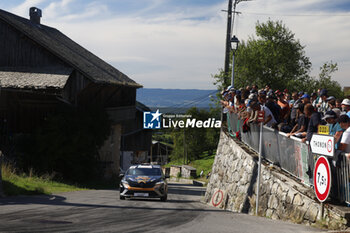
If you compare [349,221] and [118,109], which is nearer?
[349,221]

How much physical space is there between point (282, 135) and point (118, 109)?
2375 centimetres

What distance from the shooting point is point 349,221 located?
8.79 metres

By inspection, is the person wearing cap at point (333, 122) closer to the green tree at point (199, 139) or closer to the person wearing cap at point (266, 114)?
the person wearing cap at point (266, 114)

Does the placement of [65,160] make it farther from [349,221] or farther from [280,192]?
[349,221]

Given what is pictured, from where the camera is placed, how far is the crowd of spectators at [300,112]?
31.5 ft

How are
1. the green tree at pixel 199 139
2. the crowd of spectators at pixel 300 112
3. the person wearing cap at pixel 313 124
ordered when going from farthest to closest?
the green tree at pixel 199 139 → the person wearing cap at pixel 313 124 → the crowd of spectators at pixel 300 112

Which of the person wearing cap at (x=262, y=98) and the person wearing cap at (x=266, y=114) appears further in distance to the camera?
the person wearing cap at (x=262, y=98)

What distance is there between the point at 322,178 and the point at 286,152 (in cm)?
329

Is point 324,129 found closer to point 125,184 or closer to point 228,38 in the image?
point 125,184

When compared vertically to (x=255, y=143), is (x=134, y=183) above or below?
below

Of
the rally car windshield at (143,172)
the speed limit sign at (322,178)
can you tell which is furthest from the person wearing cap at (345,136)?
the rally car windshield at (143,172)

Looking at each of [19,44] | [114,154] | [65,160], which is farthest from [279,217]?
[114,154]

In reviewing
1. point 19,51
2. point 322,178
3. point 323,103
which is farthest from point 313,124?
point 19,51

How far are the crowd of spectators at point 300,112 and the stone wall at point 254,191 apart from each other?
131 centimetres
